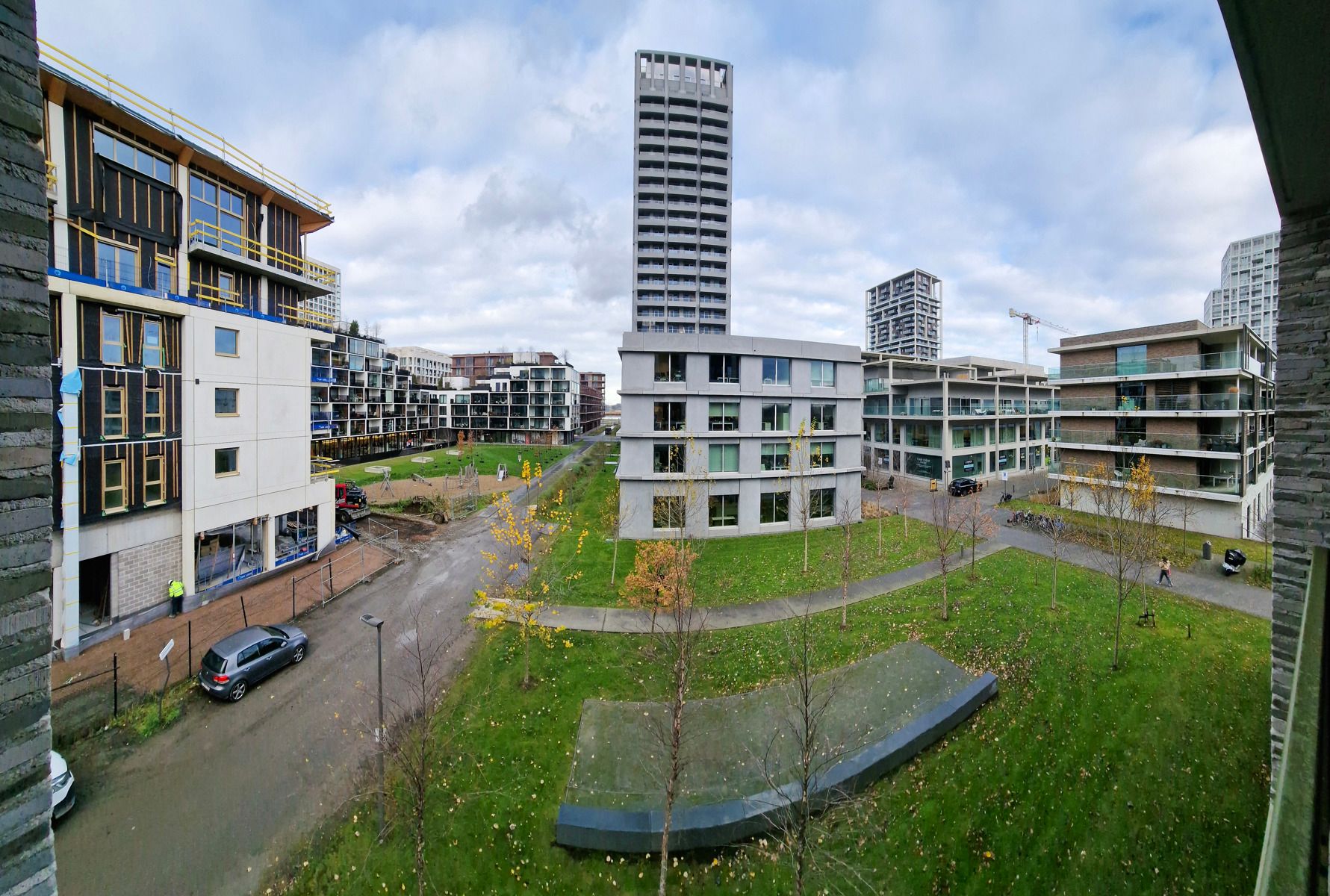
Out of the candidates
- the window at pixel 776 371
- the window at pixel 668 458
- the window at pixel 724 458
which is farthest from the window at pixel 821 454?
the window at pixel 668 458

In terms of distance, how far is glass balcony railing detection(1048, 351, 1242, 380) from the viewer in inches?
1060

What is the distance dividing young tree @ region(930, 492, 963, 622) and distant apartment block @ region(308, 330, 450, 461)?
184 ft

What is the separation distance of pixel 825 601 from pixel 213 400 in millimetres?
24204

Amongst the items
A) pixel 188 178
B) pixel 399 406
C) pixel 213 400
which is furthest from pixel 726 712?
pixel 399 406

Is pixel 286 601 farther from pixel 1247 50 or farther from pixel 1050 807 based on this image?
pixel 1247 50

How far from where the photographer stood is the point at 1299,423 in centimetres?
669

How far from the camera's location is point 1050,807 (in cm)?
934

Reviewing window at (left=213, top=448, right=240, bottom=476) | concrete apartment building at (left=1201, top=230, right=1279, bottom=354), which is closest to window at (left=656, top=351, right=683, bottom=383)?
window at (left=213, top=448, right=240, bottom=476)

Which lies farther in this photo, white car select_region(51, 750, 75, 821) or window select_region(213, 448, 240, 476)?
window select_region(213, 448, 240, 476)

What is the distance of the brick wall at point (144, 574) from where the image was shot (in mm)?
16203

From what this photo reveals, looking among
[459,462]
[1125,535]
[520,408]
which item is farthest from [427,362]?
[1125,535]

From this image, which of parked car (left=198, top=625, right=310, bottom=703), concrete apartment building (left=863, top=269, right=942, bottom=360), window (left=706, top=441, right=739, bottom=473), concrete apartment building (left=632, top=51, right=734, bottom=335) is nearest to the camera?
parked car (left=198, top=625, right=310, bottom=703)

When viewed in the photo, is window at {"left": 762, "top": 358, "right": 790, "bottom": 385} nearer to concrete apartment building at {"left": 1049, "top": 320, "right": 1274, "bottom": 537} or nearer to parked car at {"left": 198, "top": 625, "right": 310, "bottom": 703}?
concrete apartment building at {"left": 1049, "top": 320, "right": 1274, "bottom": 537}

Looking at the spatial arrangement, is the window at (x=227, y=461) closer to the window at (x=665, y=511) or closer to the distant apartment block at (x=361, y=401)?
the window at (x=665, y=511)
